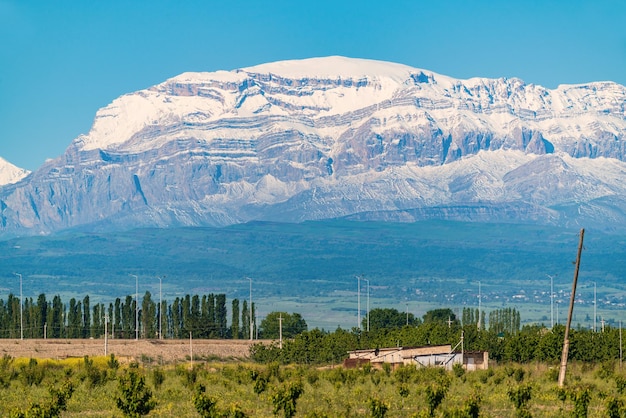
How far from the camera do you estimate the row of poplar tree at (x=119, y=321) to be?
166875 millimetres

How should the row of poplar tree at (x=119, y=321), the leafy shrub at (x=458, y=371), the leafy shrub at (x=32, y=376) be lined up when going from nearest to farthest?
the leafy shrub at (x=32, y=376)
the leafy shrub at (x=458, y=371)
the row of poplar tree at (x=119, y=321)

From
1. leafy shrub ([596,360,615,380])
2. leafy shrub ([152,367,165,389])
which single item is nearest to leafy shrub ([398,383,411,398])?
leafy shrub ([152,367,165,389])

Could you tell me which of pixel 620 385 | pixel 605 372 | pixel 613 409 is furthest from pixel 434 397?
pixel 605 372

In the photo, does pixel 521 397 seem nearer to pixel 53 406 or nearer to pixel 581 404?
pixel 581 404

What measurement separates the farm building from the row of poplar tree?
5909 cm

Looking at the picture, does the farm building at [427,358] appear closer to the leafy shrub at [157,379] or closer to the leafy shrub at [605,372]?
the leafy shrub at [605,372]

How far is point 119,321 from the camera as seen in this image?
17638cm

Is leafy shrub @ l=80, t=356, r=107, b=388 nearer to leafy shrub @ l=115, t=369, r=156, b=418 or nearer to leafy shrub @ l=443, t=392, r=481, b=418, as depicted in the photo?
leafy shrub @ l=115, t=369, r=156, b=418

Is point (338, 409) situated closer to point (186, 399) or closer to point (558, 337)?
point (186, 399)

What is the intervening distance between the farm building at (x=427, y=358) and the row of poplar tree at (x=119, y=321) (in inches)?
2327

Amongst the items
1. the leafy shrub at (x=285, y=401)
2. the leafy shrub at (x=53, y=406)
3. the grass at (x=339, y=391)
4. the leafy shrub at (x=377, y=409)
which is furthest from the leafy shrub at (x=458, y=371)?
the leafy shrub at (x=377, y=409)

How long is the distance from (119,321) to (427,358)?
76.6 metres

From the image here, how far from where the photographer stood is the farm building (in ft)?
352

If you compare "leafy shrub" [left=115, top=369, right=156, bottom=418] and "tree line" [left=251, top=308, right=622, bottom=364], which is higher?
"tree line" [left=251, top=308, right=622, bottom=364]
